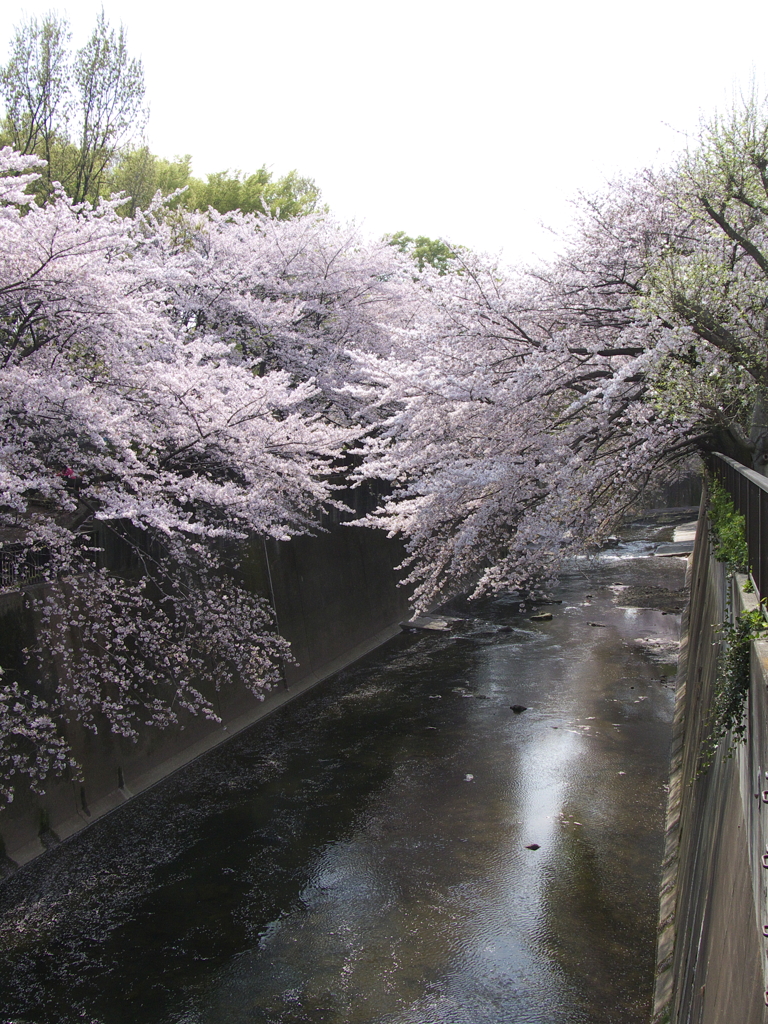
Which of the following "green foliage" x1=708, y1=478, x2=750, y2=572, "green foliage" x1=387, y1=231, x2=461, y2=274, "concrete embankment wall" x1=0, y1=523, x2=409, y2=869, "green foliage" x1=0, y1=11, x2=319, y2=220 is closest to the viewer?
"green foliage" x1=708, y1=478, x2=750, y2=572

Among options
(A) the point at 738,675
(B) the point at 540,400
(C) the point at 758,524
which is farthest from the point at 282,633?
(A) the point at 738,675

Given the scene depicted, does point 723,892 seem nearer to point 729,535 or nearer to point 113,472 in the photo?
point 729,535

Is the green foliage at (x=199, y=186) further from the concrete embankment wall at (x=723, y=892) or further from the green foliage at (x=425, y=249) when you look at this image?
the concrete embankment wall at (x=723, y=892)

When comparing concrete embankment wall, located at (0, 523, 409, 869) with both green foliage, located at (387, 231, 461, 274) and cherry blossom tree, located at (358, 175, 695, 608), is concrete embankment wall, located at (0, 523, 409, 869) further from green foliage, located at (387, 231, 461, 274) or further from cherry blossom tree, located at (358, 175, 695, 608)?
green foliage, located at (387, 231, 461, 274)

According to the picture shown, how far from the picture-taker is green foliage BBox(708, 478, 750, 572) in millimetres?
7180

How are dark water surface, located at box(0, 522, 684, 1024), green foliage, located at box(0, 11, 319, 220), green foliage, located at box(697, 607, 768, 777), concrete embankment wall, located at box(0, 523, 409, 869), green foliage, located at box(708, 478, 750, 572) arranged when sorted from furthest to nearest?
green foliage, located at box(0, 11, 319, 220) → concrete embankment wall, located at box(0, 523, 409, 869) → dark water surface, located at box(0, 522, 684, 1024) → green foliage, located at box(708, 478, 750, 572) → green foliage, located at box(697, 607, 768, 777)

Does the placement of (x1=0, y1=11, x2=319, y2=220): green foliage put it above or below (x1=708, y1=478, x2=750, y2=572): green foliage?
above

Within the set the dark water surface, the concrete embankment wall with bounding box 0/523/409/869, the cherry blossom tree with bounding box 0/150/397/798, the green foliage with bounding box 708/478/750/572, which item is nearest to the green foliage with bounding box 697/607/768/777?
the green foliage with bounding box 708/478/750/572

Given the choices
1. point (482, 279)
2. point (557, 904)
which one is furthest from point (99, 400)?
point (557, 904)

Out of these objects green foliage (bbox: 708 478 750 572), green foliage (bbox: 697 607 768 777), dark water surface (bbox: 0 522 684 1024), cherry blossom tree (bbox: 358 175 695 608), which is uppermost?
cherry blossom tree (bbox: 358 175 695 608)

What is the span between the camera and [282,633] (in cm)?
1858

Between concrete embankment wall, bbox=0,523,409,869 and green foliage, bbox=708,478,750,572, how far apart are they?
9.18 metres

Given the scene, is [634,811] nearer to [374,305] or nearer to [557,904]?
[557,904]

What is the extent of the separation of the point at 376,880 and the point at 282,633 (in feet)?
29.2
